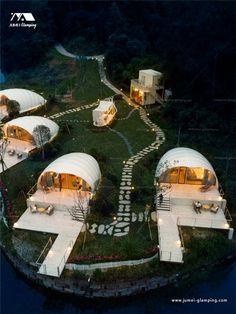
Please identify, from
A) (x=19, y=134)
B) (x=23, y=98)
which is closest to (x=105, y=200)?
(x=19, y=134)

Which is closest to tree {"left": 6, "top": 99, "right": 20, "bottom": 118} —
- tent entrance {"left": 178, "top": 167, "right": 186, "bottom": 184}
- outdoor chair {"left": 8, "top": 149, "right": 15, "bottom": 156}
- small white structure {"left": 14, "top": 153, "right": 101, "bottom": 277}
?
outdoor chair {"left": 8, "top": 149, "right": 15, "bottom": 156}

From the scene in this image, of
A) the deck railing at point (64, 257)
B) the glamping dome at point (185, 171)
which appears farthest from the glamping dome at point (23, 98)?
the deck railing at point (64, 257)

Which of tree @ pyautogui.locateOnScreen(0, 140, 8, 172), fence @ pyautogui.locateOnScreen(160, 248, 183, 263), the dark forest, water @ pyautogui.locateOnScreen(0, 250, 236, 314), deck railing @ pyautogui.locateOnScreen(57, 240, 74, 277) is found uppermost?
the dark forest

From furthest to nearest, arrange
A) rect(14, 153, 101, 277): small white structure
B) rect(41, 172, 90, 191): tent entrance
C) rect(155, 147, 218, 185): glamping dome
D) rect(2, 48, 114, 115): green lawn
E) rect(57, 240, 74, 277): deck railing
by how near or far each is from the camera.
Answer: rect(2, 48, 114, 115): green lawn
rect(41, 172, 90, 191): tent entrance
rect(155, 147, 218, 185): glamping dome
rect(14, 153, 101, 277): small white structure
rect(57, 240, 74, 277): deck railing

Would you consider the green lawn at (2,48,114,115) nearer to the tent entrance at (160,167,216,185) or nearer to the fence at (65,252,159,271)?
the tent entrance at (160,167,216,185)

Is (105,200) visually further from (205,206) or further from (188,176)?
(205,206)

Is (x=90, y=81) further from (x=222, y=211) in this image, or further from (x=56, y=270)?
(x=56, y=270)

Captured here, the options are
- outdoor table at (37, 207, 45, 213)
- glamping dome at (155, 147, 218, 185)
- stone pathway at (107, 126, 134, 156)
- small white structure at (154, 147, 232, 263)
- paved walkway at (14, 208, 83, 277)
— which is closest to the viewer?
paved walkway at (14, 208, 83, 277)

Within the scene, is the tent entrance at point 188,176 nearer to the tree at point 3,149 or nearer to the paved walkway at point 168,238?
the paved walkway at point 168,238

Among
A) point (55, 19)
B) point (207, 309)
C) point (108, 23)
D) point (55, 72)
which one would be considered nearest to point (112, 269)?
point (207, 309)
